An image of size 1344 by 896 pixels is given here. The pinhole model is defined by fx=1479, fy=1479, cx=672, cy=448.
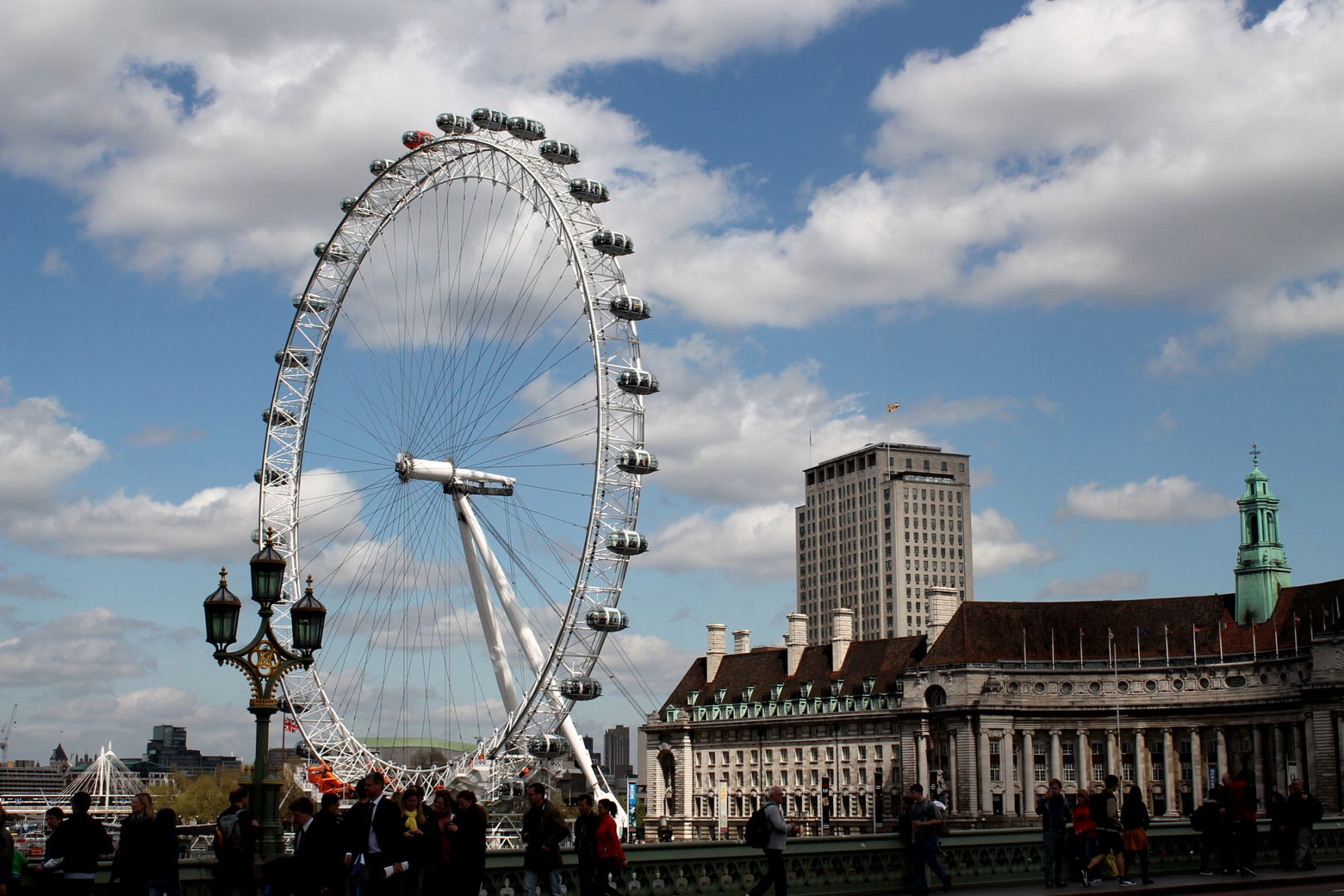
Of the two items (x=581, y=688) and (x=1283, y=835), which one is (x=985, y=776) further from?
(x=1283, y=835)

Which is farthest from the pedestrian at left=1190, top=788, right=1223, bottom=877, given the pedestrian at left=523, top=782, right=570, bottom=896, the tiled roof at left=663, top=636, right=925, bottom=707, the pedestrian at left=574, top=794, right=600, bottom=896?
the tiled roof at left=663, top=636, right=925, bottom=707

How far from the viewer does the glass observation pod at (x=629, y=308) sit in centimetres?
5738

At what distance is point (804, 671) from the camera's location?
133500mm

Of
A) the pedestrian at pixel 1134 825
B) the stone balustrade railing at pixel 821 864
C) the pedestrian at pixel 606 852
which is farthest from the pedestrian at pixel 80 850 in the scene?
the pedestrian at pixel 1134 825

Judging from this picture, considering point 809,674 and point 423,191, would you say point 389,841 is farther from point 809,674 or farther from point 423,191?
point 809,674

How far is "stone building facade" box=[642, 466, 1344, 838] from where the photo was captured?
343ft

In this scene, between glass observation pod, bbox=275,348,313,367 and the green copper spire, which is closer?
glass observation pod, bbox=275,348,313,367

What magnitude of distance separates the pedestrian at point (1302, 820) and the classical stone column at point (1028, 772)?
81299 mm

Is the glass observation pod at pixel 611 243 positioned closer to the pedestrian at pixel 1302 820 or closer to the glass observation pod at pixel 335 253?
the glass observation pod at pixel 335 253

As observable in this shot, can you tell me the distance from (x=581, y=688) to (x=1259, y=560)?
73.0 m

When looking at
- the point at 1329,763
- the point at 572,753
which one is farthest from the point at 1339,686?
the point at 572,753

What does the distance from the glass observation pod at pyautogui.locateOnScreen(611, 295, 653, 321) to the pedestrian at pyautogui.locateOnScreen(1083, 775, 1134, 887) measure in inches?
1290

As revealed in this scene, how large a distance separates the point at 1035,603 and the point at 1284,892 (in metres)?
93.0

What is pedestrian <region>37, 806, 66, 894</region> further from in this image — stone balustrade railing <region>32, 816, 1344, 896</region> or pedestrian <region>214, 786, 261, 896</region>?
pedestrian <region>214, 786, 261, 896</region>
